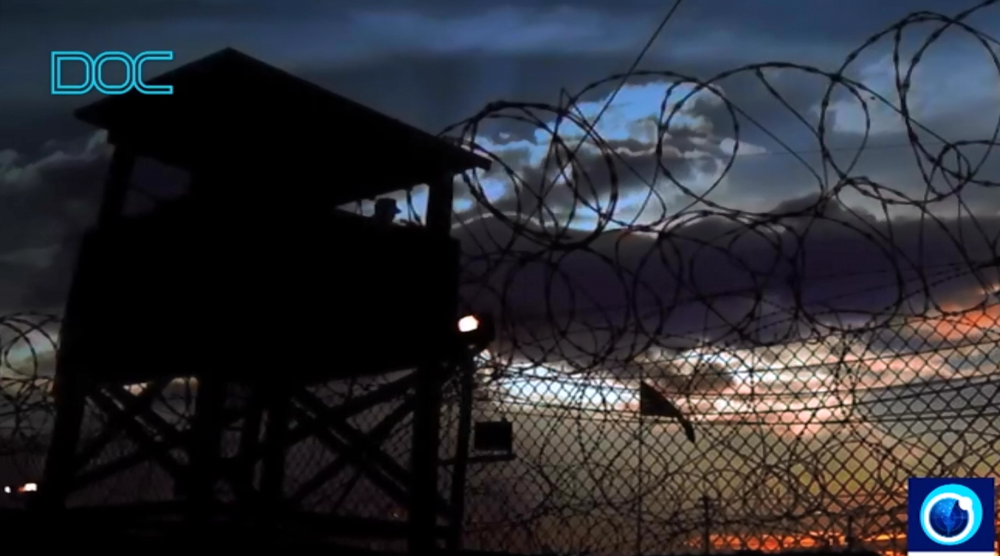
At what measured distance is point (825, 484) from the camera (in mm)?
4359

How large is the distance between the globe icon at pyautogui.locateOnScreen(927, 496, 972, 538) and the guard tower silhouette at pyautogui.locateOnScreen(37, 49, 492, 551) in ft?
8.94

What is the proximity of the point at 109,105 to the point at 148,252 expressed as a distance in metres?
1.02

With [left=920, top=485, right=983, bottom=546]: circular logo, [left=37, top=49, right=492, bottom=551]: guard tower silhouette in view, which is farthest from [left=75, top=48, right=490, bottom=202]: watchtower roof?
[left=920, top=485, right=983, bottom=546]: circular logo

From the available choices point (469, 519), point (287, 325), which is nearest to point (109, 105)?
point (287, 325)

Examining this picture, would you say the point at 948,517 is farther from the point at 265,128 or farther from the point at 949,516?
the point at 265,128

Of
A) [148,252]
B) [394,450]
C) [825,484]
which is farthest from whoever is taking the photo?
[394,450]

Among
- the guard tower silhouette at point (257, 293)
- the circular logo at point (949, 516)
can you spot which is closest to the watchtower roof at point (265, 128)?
the guard tower silhouette at point (257, 293)

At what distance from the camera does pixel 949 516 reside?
416cm

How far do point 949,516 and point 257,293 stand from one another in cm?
356

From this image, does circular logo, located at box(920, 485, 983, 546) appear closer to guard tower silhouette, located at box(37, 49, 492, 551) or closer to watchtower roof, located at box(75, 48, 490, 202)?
guard tower silhouette, located at box(37, 49, 492, 551)

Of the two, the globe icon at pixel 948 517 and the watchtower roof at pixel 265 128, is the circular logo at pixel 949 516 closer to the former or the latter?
the globe icon at pixel 948 517

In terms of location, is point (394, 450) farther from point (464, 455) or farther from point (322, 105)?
point (322, 105)

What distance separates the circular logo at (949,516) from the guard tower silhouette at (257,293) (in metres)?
2.71

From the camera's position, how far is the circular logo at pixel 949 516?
4.11 m
